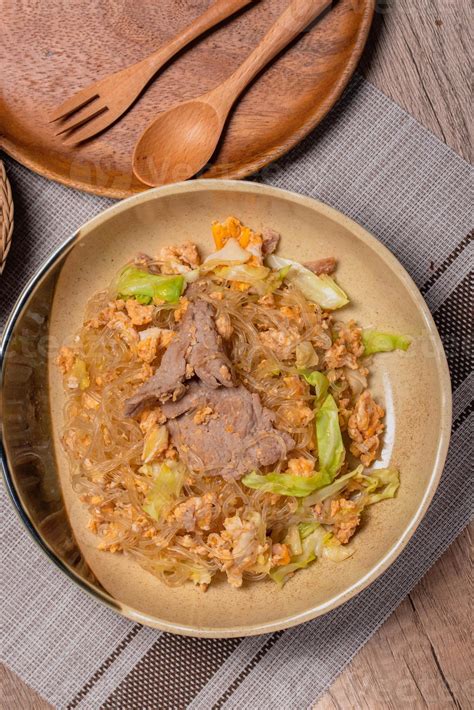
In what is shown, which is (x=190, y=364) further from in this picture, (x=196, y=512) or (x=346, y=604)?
(x=346, y=604)

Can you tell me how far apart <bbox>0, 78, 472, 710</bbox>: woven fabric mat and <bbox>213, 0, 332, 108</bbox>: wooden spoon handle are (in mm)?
351

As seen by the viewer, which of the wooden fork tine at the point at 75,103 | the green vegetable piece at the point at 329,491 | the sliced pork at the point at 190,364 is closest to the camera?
the sliced pork at the point at 190,364

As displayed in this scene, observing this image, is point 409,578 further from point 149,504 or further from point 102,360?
point 102,360

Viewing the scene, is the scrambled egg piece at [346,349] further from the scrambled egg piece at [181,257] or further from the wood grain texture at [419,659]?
the wood grain texture at [419,659]

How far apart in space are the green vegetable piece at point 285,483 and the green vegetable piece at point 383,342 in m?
0.58

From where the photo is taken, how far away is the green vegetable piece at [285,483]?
8.36ft

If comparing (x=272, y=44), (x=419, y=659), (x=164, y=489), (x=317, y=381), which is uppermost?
(x=272, y=44)

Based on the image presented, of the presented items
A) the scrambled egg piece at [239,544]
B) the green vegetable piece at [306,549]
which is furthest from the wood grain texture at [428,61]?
the scrambled egg piece at [239,544]

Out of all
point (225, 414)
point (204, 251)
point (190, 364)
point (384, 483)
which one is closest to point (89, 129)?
point (204, 251)

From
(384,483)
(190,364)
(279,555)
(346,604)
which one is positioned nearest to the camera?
(190,364)

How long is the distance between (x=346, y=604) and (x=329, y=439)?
893 millimetres

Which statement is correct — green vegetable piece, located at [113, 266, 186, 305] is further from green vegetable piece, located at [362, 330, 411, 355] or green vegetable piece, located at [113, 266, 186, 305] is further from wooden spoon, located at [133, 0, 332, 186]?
green vegetable piece, located at [362, 330, 411, 355]

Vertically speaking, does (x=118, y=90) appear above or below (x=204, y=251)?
above

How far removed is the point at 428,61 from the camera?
3027 mm
